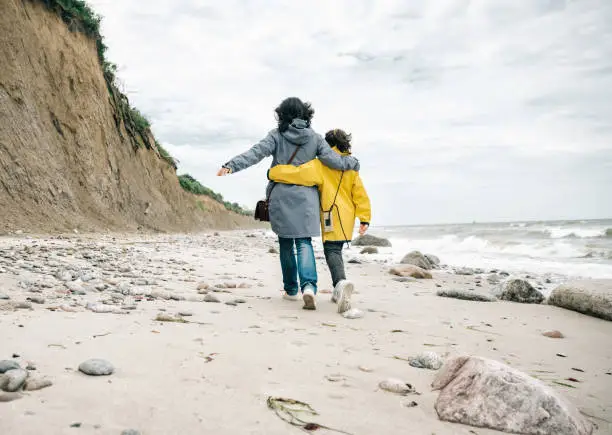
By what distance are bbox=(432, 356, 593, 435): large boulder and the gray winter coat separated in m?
2.58

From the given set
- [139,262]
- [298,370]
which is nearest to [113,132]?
[139,262]

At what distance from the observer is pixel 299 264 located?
448 centimetres

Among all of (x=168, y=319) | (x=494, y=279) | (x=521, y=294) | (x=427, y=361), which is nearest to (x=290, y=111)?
(x=168, y=319)

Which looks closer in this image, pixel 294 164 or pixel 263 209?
pixel 294 164

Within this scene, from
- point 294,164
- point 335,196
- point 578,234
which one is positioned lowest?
point 578,234

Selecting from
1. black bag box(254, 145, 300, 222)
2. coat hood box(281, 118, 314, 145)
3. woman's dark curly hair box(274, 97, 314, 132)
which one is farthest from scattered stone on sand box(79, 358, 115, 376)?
woman's dark curly hair box(274, 97, 314, 132)

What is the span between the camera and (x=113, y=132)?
51.6 feet

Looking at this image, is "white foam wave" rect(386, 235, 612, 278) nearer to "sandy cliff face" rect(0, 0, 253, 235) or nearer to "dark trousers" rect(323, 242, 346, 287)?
"dark trousers" rect(323, 242, 346, 287)

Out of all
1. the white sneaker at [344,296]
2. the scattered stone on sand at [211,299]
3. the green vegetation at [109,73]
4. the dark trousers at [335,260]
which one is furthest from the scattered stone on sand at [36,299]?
the green vegetation at [109,73]

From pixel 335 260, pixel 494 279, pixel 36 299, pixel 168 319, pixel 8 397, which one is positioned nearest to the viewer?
pixel 8 397

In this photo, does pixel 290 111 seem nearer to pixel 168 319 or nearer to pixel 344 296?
pixel 344 296

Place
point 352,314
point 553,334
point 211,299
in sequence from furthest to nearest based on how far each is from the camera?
point 211,299
point 352,314
point 553,334

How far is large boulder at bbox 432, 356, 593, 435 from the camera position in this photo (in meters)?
1.76

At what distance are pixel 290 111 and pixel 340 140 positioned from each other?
605mm
